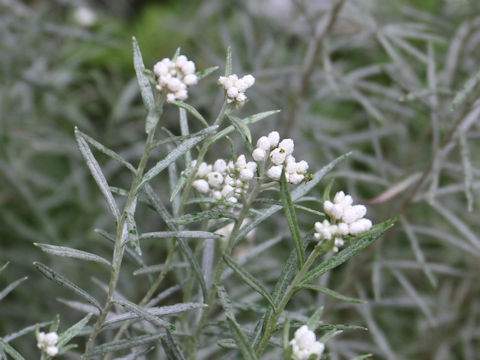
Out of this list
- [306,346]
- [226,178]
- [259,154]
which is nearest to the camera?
[306,346]

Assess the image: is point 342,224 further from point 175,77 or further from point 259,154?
point 175,77

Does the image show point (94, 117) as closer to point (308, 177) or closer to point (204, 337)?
point (204, 337)

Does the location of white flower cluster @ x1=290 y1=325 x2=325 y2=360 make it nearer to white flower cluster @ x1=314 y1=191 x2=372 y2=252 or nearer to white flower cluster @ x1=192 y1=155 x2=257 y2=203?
white flower cluster @ x1=314 y1=191 x2=372 y2=252

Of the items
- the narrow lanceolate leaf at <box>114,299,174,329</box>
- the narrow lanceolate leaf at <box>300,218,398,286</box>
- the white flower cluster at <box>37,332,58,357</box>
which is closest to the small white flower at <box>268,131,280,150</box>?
the narrow lanceolate leaf at <box>300,218,398,286</box>

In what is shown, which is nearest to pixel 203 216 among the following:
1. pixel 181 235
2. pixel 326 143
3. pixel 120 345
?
pixel 181 235

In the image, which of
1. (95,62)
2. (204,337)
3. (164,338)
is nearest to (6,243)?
(95,62)

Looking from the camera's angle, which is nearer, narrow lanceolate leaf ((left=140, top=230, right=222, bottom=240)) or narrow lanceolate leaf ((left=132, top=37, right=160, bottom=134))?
narrow lanceolate leaf ((left=132, top=37, right=160, bottom=134))
